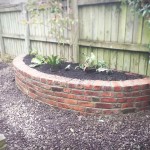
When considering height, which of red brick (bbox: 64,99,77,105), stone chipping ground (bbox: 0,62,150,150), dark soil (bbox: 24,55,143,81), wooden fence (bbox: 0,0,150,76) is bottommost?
stone chipping ground (bbox: 0,62,150,150)

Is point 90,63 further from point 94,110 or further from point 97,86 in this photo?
point 94,110

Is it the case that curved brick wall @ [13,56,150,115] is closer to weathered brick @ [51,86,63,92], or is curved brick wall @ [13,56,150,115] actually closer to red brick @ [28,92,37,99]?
weathered brick @ [51,86,63,92]

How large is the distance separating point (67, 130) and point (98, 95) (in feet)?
2.08

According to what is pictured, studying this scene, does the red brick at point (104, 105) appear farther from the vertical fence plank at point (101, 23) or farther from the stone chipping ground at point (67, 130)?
the vertical fence plank at point (101, 23)

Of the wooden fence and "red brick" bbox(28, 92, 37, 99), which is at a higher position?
the wooden fence

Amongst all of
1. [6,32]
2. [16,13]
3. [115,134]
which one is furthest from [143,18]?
[6,32]

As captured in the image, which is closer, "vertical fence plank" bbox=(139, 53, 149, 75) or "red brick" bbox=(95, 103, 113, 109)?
"red brick" bbox=(95, 103, 113, 109)

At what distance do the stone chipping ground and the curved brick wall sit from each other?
113 mm

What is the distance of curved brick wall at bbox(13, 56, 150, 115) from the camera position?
285 cm

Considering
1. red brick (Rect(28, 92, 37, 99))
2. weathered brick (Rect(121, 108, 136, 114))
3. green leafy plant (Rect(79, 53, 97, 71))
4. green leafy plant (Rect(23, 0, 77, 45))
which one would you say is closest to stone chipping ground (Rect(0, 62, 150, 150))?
weathered brick (Rect(121, 108, 136, 114))

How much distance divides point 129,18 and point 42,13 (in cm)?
223

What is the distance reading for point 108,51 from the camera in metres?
3.58

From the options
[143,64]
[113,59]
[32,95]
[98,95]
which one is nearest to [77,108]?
[98,95]

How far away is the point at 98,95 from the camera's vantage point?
2.88 meters
